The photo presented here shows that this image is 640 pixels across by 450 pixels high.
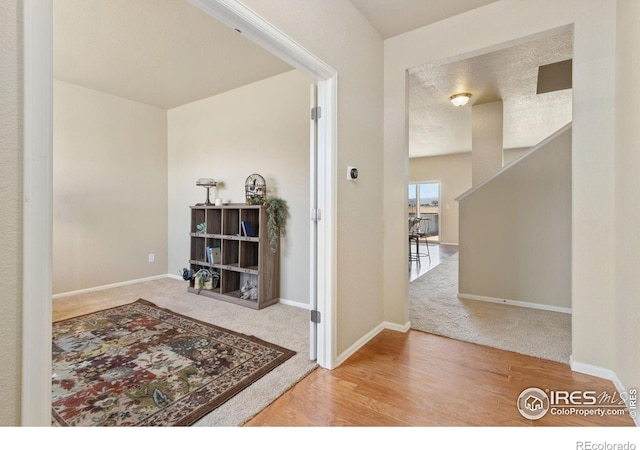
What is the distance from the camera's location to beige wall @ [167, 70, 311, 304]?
3.41m

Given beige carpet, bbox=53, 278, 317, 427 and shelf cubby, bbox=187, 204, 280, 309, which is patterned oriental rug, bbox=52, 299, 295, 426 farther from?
shelf cubby, bbox=187, 204, 280, 309

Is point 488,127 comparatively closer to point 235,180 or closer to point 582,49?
point 582,49

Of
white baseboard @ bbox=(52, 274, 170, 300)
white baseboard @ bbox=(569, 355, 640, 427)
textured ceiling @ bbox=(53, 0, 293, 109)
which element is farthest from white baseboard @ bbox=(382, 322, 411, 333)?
white baseboard @ bbox=(52, 274, 170, 300)

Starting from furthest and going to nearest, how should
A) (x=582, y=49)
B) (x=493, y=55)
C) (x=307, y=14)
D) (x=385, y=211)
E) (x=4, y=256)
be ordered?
(x=493, y=55) < (x=385, y=211) < (x=582, y=49) < (x=307, y=14) < (x=4, y=256)

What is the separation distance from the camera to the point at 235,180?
4000 millimetres

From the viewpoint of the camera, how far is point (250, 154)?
12.6 ft

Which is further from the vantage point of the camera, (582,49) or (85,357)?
(85,357)

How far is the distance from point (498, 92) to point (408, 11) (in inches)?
106

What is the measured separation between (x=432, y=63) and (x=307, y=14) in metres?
1.24

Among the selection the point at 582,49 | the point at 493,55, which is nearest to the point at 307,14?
the point at 582,49

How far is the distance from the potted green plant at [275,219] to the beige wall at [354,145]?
1.25 m

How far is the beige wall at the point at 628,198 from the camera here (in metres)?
1.53

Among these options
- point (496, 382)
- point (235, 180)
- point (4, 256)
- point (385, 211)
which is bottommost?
point (496, 382)

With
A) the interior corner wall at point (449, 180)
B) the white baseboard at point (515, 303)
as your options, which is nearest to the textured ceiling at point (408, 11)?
the white baseboard at point (515, 303)
